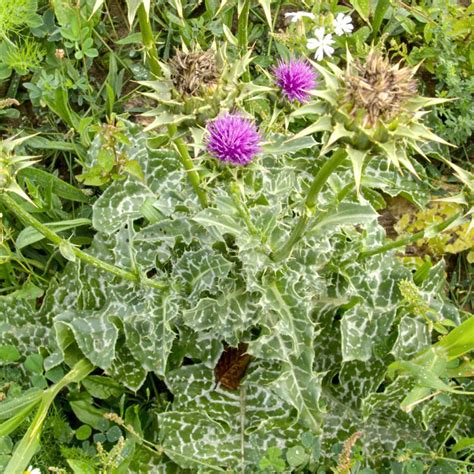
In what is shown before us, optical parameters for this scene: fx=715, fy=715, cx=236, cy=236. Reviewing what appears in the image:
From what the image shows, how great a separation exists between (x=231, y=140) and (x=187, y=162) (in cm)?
36

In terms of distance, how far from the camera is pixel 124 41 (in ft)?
13.2

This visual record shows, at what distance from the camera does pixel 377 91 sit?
2.10 m

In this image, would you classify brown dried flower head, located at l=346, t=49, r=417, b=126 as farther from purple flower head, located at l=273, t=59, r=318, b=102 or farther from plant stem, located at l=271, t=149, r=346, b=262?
purple flower head, located at l=273, t=59, r=318, b=102

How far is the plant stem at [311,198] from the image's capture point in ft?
7.39

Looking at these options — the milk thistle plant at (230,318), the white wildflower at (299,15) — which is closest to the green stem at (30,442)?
the milk thistle plant at (230,318)

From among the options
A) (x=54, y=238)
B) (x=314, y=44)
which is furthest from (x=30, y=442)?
(x=314, y=44)

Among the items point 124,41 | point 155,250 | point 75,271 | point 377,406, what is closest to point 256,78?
point 124,41

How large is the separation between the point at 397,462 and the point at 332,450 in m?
0.31

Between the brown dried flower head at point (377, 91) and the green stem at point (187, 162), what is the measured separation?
2.46 feet

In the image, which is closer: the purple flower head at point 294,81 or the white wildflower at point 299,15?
the purple flower head at point 294,81

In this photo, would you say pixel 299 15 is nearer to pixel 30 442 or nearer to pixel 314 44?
pixel 314 44

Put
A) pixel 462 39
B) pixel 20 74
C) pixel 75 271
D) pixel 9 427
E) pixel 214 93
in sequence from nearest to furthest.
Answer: pixel 214 93
pixel 9 427
pixel 75 271
pixel 20 74
pixel 462 39

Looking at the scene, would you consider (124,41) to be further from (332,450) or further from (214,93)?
(332,450)

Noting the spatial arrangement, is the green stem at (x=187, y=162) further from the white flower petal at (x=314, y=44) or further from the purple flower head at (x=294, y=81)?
the white flower petal at (x=314, y=44)
